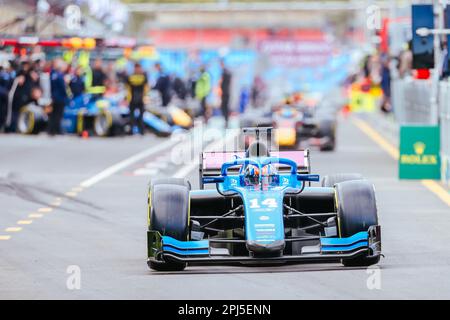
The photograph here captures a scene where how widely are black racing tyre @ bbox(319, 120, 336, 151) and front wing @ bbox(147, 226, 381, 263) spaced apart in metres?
17.9

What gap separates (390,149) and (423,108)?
2.21 meters

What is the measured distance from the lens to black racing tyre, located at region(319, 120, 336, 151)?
99.1ft

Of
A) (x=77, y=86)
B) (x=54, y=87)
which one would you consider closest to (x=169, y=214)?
(x=54, y=87)

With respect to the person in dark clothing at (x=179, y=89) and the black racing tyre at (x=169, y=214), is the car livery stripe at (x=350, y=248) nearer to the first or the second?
the black racing tyre at (x=169, y=214)

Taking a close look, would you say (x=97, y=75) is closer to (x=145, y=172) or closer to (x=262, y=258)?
(x=145, y=172)

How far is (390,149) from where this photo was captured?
105ft

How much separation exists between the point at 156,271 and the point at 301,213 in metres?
1.32

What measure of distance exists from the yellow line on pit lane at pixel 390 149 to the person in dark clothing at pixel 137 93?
18.0 ft

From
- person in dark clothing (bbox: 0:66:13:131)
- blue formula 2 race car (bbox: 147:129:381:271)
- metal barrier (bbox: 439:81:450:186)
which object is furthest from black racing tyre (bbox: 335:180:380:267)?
person in dark clothing (bbox: 0:66:13:131)

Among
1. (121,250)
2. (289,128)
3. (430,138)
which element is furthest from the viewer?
(289,128)
